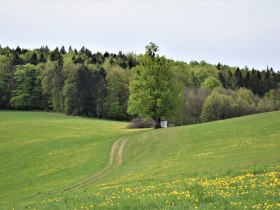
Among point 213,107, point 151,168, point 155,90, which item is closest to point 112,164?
point 151,168

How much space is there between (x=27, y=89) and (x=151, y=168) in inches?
4069

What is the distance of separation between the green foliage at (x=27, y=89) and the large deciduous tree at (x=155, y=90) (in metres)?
70.3

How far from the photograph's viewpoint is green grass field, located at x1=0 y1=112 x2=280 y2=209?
15.8 metres

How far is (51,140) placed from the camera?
64.0 meters

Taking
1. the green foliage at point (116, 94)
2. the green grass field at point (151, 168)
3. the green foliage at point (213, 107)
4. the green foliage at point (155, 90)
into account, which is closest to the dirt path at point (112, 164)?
the green grass field at point (151, 168)

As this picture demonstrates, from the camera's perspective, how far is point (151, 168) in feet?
115

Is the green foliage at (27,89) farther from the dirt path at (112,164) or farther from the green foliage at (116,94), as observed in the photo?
the dirt path at (112,164)

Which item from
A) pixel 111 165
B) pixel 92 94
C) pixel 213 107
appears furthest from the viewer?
pixel 92 94

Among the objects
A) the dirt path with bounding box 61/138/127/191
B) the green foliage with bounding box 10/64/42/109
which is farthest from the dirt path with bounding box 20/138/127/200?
the green foliage with bounding box 10/64/42/109

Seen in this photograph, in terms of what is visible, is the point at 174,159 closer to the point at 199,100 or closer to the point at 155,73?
the point at 155,73

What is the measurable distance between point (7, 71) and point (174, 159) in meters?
111

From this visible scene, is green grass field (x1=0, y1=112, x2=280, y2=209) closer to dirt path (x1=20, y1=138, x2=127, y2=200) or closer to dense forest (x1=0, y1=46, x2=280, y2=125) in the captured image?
dirt path (x1=20, y1=138, x2=127, y2=200)

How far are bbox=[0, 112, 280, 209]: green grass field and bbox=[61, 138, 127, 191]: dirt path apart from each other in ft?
2.20

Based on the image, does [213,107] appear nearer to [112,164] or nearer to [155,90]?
[155,90]
